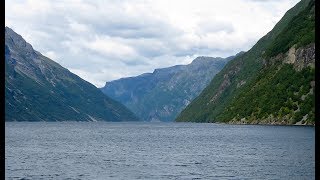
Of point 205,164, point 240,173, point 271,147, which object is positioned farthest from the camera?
point 271,147

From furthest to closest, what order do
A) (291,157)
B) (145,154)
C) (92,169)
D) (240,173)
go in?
(145,154) → (291,157) → (92,169) → (240,173)

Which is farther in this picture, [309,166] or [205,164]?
[205,164]

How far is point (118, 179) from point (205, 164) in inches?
1125

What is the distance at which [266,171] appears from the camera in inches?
3511

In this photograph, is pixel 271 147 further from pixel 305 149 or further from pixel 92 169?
pixel 92 169

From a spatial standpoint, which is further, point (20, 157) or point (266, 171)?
point (20, 157)

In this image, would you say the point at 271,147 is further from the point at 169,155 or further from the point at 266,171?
the point at 266,171

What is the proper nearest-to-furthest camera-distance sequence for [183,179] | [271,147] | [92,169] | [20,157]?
[183,179] → [92,169] → [20,157] → [271,147]
